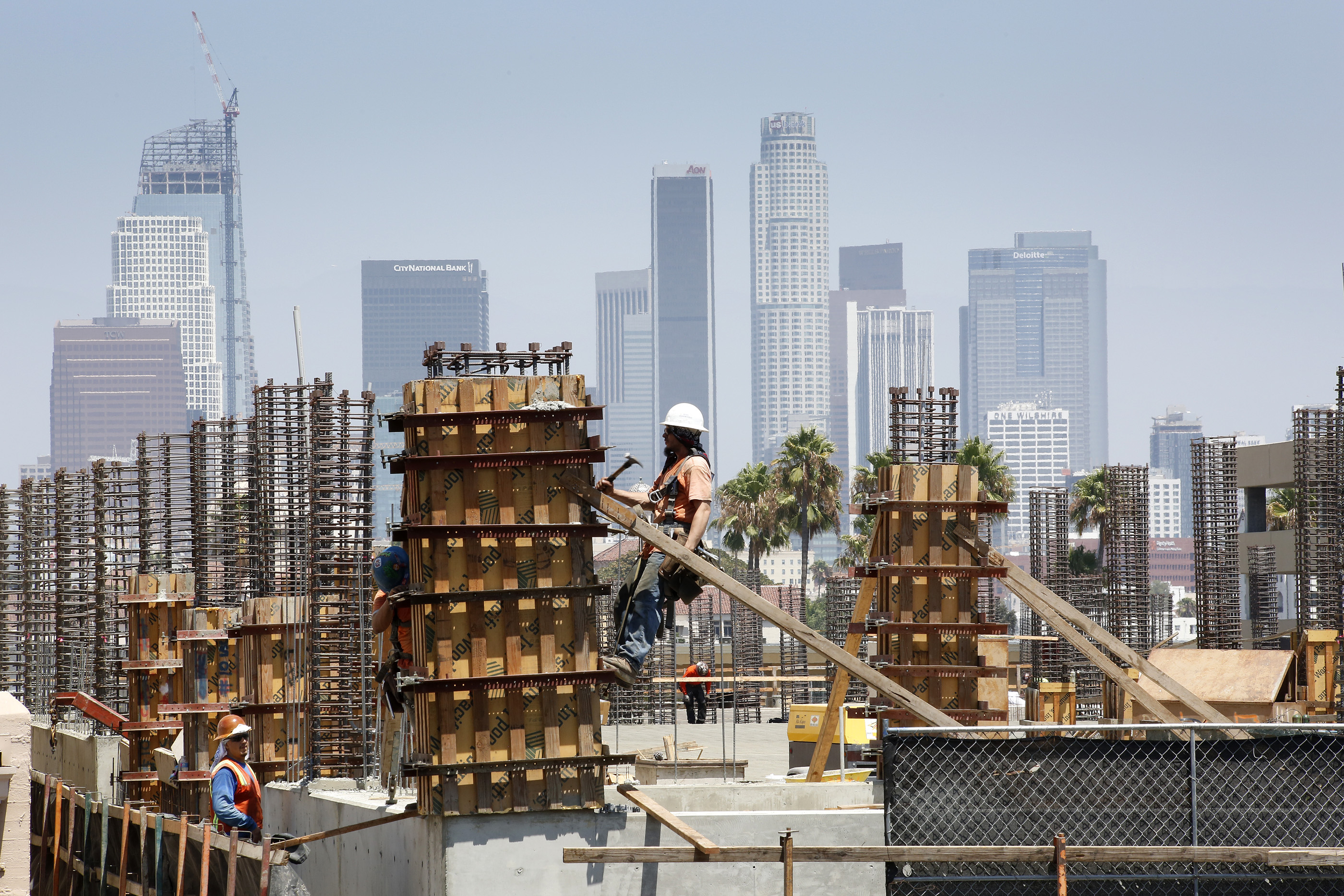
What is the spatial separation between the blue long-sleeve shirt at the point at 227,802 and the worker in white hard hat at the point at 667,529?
122 inches

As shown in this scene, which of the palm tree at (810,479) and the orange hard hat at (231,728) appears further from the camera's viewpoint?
the palm tree at (810,479)

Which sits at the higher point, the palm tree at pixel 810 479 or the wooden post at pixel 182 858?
the palm tree at pixel 810 479

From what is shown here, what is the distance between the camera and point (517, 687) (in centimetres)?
999

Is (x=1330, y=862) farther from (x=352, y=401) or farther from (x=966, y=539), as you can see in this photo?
(x=352, y=401)

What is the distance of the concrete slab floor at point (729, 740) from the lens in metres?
22.6

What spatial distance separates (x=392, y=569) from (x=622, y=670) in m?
1.75

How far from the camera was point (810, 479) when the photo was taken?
74.2 metres

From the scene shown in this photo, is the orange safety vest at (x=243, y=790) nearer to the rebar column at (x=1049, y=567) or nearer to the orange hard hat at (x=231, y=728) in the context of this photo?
the orange hard hat at (x=231, y=728)

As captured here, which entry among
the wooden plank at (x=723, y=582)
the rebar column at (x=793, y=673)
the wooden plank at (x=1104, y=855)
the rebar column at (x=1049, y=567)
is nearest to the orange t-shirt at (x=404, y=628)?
the wooden plank at (x=723, y=582)

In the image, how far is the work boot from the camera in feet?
33.7

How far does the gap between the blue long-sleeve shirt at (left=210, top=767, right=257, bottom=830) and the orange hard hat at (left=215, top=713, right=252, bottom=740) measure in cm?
27

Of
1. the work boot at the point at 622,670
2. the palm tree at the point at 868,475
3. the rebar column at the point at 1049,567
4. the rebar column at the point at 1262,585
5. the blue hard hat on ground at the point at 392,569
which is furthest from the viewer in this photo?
the palm tree at the point at 868,475

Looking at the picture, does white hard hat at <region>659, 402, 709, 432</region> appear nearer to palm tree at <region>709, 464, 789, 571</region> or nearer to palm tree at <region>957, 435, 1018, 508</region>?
palm tree at <region>957, 435, 1018, 508</region>

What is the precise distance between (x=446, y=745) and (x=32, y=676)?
25.9 meters
